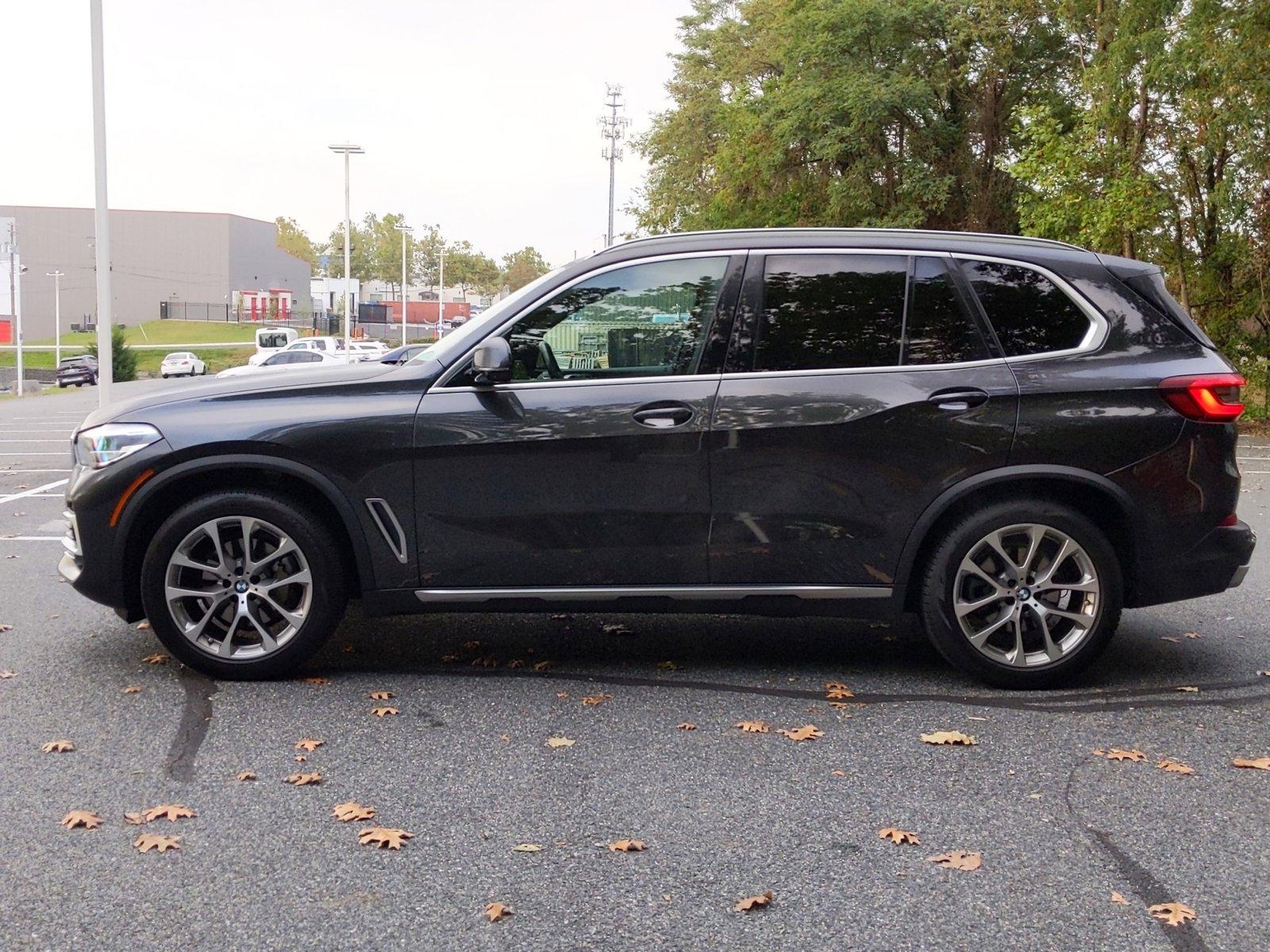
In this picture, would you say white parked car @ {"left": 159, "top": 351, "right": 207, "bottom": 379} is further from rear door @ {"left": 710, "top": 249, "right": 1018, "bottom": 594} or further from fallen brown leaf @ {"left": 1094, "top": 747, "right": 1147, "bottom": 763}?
fallen brown leaf @ {"left": 1094, "top": 747, "right": 1147, "bottom": 763}

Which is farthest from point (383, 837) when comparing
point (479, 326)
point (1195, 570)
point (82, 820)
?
→ point (1195, 570)

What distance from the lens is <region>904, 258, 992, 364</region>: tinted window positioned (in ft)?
17.8

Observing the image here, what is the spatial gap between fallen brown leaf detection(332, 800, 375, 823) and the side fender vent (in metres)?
1.48

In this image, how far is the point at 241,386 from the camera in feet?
18.3

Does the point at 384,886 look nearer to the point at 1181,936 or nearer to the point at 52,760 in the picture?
the point at 52,760

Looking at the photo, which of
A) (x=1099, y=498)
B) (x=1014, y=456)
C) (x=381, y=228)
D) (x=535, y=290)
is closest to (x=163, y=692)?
(x=535, y=290)

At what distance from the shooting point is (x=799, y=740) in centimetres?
479

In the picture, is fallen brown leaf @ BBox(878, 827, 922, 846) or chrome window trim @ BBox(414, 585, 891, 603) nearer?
fallen brown leaf @ BBox(878, 827, 922, 846)

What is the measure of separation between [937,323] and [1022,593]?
3.84ft

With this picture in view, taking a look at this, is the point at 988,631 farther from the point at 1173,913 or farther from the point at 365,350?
the point at 365,350

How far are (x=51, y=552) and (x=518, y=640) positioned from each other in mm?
4523

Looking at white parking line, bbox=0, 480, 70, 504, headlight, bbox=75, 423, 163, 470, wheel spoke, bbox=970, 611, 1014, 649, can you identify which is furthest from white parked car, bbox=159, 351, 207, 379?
wheel spoke, bbox=970, 611, 1014, 649

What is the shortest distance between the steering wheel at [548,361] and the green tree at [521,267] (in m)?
154

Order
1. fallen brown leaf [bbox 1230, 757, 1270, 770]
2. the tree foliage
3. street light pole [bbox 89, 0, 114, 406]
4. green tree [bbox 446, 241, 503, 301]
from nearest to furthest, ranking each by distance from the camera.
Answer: fallen brown leaf [bbox 1230, 757, 1270, 770]
street light pole [bbox 89, 0, 114, 406]
the tree foliage
green tree [bbox 446, 241, 503, 301]
